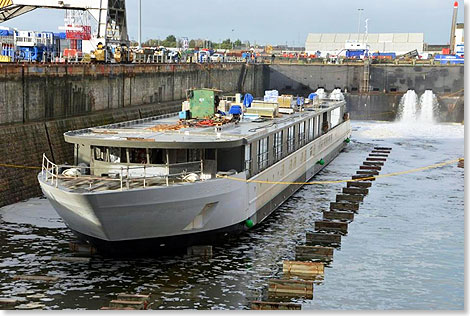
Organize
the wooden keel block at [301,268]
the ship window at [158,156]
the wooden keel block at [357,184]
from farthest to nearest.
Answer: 1. the wooden keel block at [357,184]
2. the ship window at [158,156]
3. the wooden keel block at [301,268]

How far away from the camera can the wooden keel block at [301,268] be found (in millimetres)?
26328

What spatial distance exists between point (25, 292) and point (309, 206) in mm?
18055

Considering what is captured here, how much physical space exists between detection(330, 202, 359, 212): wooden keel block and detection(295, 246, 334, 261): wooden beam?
346 inches

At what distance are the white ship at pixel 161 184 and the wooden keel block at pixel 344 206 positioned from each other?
Answer: 4.17 m

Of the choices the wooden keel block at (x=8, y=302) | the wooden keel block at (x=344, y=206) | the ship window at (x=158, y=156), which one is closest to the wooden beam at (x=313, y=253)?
the ship window at (x=158, y=156)

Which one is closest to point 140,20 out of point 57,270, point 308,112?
point 308,112

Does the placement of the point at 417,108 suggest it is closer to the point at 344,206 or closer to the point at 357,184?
the point at 357,184

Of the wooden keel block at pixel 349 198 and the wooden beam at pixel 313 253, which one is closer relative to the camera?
the wooden beam at pixel 313 253

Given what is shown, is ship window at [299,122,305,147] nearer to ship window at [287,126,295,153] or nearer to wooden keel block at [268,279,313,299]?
ship window at [287,126,295,153]

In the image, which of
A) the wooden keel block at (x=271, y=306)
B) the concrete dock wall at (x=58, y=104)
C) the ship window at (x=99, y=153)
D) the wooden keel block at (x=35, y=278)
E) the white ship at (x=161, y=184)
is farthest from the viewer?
the concrete dock wall at (x=58, y=104)

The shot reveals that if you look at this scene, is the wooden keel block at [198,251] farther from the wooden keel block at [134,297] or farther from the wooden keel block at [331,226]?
the wooden keel block at [331,226]

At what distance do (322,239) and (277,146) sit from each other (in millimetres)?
6783

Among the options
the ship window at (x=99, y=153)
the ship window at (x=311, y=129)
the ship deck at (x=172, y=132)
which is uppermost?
the ship deck at (x=172, y=132)

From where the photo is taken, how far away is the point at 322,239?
31188mm
